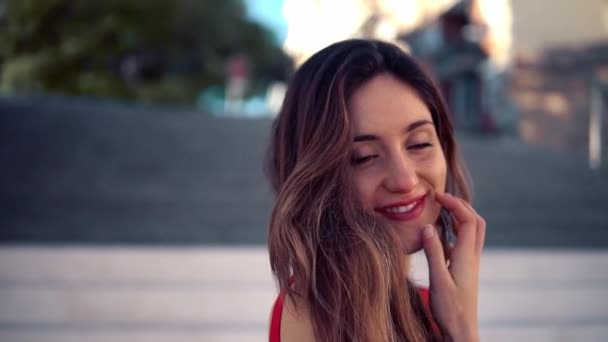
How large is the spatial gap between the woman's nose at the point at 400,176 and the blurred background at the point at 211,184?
0.47 m

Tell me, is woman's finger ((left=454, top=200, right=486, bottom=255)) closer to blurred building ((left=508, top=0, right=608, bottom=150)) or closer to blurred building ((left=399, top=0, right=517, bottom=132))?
blurred building ((left=399, top=0, right=517, bottom=132))

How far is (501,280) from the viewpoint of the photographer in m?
3.73

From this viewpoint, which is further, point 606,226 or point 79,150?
point 79,150

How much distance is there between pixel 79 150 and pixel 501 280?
564cm

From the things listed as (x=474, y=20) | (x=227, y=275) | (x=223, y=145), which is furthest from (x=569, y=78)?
(x=227, y=275)

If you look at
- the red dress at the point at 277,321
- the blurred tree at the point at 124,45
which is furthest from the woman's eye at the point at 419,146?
the blurred tree at the point at 124,45

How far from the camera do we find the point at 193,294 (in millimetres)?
3492

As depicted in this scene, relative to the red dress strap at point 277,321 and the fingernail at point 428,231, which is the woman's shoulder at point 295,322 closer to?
the red dress strap at point 277,321

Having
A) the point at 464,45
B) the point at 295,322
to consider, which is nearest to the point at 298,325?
the point at 295,322

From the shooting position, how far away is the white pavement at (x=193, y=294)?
316cm

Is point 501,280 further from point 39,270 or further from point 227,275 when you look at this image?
point 39,270

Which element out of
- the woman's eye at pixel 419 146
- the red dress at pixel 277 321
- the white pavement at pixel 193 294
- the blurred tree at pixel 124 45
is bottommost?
the white pavement at pixel 193 294

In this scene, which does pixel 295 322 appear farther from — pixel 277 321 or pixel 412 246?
pixel 412 246

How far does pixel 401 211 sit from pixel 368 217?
0.06 meters
